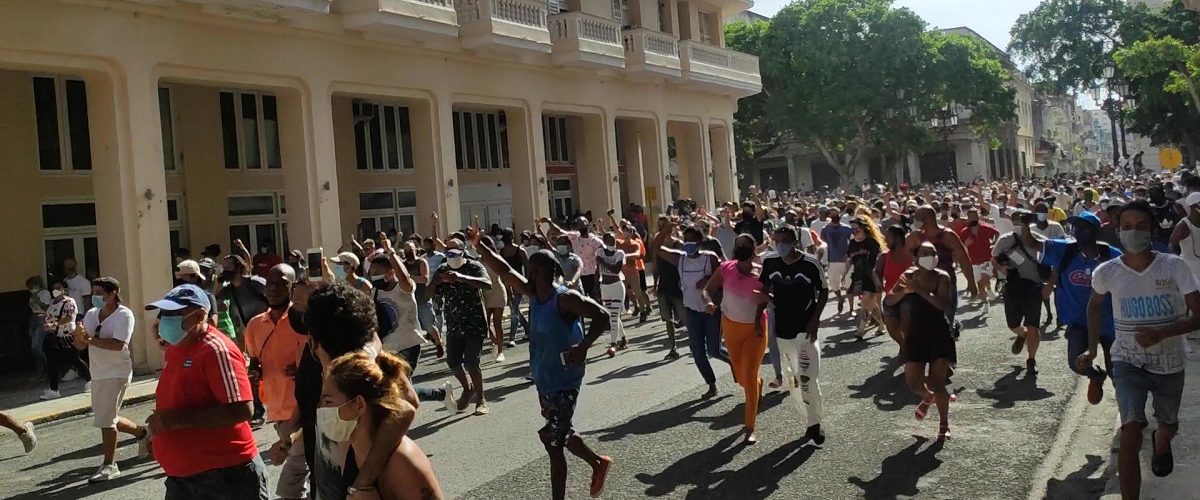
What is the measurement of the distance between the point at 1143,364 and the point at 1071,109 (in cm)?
14306

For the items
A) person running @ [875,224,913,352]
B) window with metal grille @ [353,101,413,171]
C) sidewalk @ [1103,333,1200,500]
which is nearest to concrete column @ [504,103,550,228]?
window with metal grille @ [353,101,413,171]

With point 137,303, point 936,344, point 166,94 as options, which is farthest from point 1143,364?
point 166,94

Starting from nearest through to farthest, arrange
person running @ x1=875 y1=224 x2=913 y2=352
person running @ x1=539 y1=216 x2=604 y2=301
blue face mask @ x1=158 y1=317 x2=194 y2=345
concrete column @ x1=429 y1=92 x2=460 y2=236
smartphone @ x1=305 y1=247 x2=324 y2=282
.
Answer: blue face mask @ x1=158 y1=317 x2=194 y2=345 → person running @ x1=875 y1=224 x2=913 y2=352 → smartphone @ x1=305 y1=247 x2=324 y2=282 → person running @ x1=539 y1=216 x2=604 y2=301 → concrete column @ x1=429 y1=92 x2=460 y2=236

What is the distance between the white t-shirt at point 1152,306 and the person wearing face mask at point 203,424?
4.78m

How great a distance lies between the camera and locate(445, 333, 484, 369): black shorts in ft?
33.1

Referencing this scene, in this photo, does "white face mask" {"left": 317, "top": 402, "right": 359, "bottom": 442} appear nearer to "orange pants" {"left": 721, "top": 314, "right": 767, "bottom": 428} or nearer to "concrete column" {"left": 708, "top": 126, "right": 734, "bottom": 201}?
"orange pants" {"left": 721, "top": 314, "right": 767, "bottom": 428}

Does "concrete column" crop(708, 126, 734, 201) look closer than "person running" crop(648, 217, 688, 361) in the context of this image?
No

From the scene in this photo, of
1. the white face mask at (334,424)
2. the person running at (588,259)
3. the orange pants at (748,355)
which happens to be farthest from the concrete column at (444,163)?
the white face mask at (334,424)

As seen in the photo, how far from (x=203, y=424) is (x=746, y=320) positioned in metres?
4.74

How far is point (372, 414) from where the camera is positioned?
11.5ft

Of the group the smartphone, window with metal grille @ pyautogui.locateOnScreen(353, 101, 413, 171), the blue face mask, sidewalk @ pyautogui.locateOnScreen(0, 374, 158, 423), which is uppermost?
window with metal grille @ pyautogui.locateOnScreen(353, 101, 413, 171)

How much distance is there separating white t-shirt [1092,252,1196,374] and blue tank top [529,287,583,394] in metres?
3.21

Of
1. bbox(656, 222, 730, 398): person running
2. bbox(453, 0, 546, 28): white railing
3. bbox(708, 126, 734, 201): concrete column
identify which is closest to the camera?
bbox(656, 222, 730, 398): person running

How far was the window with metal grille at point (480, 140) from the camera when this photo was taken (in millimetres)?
27344
